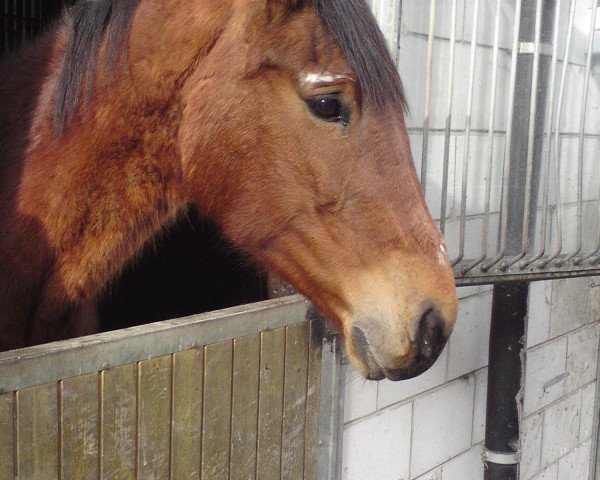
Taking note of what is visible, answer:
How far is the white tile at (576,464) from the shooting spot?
4656 mm

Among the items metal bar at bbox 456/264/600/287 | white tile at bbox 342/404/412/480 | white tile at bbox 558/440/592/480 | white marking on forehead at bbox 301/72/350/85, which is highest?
white marking on forehead at bbox 301/72/350/85

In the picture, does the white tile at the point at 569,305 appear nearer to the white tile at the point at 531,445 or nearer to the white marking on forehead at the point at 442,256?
the white tile at the point at 531,445

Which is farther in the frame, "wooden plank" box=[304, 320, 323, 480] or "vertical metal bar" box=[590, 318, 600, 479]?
"vertical metal bar" box=[590, 318, 600, 479]

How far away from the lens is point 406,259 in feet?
5.90

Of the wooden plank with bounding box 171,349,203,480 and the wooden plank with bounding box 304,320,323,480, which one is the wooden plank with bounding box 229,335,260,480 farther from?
the wooden plank with bounding box 304,320,323,480

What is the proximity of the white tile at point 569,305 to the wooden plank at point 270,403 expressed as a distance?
8.25 ft

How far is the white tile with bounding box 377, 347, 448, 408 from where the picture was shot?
3075 mm

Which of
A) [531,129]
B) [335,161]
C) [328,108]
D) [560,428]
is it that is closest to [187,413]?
[335,161]

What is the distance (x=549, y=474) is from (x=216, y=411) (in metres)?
3.15

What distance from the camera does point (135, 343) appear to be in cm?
174

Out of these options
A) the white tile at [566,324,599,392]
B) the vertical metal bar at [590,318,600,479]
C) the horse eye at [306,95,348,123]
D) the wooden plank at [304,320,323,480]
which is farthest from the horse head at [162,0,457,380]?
the vertical metal bar at [590,318,600,479]

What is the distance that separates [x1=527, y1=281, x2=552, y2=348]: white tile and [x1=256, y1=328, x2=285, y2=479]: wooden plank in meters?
2.14

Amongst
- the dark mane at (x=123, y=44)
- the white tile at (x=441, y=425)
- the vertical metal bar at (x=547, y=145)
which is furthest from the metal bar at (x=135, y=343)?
the white tile at (x=441, y=425)

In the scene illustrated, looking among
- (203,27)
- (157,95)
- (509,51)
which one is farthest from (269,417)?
(509,51)
